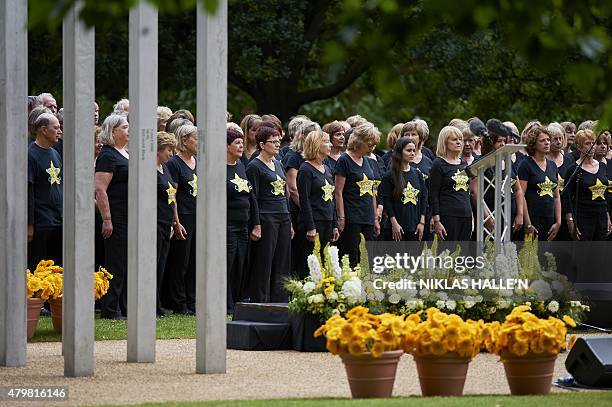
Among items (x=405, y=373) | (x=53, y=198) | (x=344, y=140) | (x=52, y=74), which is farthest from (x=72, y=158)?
(x=52, y=74)

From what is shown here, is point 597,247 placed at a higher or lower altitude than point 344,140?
lower

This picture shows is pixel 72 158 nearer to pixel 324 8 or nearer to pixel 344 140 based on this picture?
pixel 344 140

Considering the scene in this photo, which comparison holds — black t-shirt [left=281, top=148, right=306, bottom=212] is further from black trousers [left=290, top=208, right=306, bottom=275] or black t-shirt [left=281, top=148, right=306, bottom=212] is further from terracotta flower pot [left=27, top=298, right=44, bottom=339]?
terracotta flower pot [left=27, top=298, right=44, bottom=339]

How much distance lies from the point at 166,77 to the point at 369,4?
77.9 ft

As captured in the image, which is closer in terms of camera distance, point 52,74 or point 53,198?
point 53,198

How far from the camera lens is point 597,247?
17094 mm

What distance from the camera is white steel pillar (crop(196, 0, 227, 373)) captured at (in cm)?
1097

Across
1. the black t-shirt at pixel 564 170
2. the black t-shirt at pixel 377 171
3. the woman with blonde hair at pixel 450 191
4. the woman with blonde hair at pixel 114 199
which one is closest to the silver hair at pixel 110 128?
the woman with blonde hair at pixel 114 199

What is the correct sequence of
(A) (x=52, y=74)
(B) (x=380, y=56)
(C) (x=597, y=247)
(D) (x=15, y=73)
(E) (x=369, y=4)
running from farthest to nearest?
(A) (x=52, y=74) < (C) (x=597, y=247) < (D) (x=15, y=73) < (E) (x=369, y=4) < (B) (x=380, y=56)

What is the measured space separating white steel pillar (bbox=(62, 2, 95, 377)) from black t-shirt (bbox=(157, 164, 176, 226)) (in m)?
5.26

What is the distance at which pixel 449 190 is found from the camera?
1766cm

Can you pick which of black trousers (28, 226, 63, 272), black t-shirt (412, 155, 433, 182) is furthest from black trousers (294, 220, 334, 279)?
black trousers (28, 226, 63, 272)

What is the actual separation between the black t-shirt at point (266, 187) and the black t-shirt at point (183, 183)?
0.67 meters

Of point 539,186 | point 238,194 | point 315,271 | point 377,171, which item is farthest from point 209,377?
point 539,186
